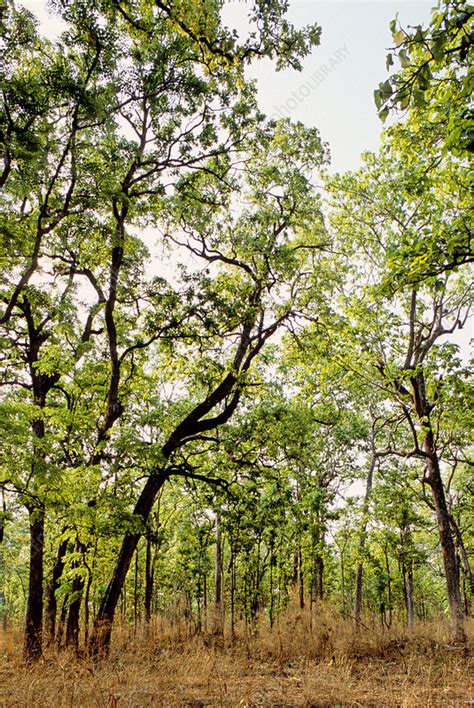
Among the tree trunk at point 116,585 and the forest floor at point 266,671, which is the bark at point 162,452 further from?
the forest floor at point 266,671

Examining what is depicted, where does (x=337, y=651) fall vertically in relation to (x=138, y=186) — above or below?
below

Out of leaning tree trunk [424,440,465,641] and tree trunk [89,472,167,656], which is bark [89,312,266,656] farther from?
leaning tree trunk [424,440,465,641]

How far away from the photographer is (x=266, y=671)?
853 centimetres

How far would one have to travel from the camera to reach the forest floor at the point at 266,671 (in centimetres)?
568

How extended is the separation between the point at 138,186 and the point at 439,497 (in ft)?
36.2

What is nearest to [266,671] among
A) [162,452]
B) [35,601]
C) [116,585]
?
[116,585]

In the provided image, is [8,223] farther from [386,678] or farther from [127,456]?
[386,678]

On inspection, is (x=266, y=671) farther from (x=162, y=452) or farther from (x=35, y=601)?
(x=35, y=601)

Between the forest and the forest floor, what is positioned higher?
the forest

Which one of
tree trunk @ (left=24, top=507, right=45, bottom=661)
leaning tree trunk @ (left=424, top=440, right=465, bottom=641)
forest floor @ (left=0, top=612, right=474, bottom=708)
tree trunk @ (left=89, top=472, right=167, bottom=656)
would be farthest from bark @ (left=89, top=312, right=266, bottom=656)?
leaning tree trunk @ (left=424, top=440, right=465, bottom=641)

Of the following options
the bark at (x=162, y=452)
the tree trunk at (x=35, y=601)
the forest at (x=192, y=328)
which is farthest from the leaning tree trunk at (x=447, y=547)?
the tree trunk at (x=35, y=601)

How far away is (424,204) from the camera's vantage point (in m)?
11.5

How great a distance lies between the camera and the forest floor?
568 cm

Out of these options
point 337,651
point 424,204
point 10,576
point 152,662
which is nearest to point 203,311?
point 424,204
